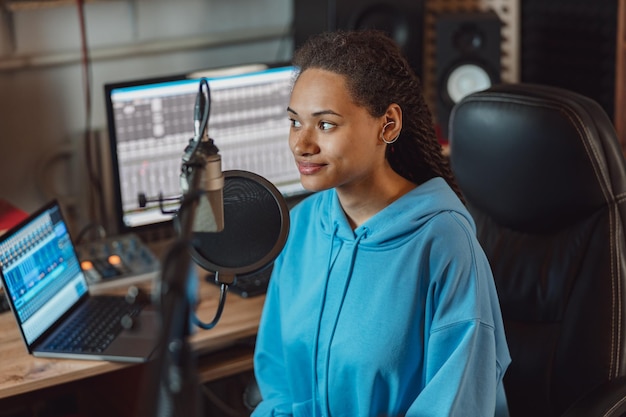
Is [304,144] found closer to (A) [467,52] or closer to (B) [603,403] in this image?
(B) [603,403]

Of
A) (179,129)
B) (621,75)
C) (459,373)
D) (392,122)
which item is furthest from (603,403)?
(621,75)

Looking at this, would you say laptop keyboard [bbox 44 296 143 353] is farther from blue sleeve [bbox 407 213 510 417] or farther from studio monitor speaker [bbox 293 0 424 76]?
studio monitor speaker [bbox 293 0 424 76]

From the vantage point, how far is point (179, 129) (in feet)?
7.12

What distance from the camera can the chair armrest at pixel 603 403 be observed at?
1.49m

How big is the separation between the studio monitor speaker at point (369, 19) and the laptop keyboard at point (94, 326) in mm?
905

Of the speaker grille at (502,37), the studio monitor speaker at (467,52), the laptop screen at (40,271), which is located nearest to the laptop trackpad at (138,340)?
the laptop screen at (40,271)

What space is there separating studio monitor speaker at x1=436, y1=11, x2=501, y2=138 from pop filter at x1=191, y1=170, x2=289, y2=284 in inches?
55.1

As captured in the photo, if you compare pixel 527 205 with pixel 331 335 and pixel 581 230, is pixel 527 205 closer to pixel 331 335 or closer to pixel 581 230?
pixel 581 230

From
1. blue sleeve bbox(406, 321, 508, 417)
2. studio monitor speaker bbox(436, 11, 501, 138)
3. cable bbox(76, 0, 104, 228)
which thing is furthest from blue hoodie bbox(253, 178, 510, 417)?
studio monitor speaker bbox(436, 11, 501, 138)

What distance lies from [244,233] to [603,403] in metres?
0.67

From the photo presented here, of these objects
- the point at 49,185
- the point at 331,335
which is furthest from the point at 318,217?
the point at 49,185

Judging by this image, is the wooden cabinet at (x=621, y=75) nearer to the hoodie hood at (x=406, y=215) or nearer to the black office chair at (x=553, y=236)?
the black office chair at (x=553, y=236)

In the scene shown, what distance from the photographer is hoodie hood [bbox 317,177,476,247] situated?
147cm

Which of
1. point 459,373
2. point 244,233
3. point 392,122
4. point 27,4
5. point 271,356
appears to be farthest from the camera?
point 27,4
